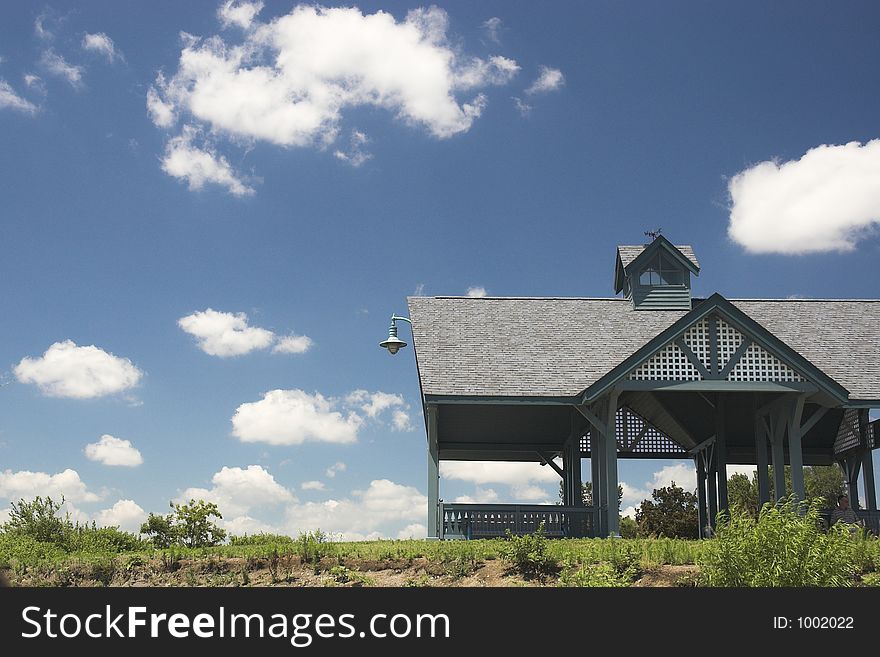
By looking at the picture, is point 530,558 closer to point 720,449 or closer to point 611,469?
point 611,469

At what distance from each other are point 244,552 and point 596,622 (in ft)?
30.8

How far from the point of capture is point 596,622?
1016 cm

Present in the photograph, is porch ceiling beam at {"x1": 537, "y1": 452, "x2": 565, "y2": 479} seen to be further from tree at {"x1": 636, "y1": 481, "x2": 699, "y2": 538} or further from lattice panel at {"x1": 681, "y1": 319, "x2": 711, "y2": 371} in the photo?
lattice panel at {"x1": 681, "y1": 319, "x2": 711, "y2": 371}

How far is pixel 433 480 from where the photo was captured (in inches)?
939

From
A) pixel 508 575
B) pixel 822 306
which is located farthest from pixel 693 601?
pixel 822 306

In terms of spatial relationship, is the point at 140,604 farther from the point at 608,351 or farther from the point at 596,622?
the point at 608,351

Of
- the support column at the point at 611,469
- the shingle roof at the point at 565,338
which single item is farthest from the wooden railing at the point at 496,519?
the shingle roof at the point at 565,338

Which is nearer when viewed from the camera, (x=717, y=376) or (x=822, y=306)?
(x=717, y=376)

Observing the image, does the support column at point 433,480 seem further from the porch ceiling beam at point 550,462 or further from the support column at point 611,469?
the porch ceiling beam at point 550,462

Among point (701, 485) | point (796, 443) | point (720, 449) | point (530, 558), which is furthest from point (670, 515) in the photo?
point (530, 558)

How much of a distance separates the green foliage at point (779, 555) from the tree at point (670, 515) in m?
21.5

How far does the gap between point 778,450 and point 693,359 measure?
12.7 feet

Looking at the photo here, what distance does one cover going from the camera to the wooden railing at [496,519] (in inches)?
911

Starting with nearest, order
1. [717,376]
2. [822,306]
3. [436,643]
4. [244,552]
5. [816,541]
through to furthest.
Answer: [436,643]
[816,541]
[244,552]
[717,376]
[822,306]
